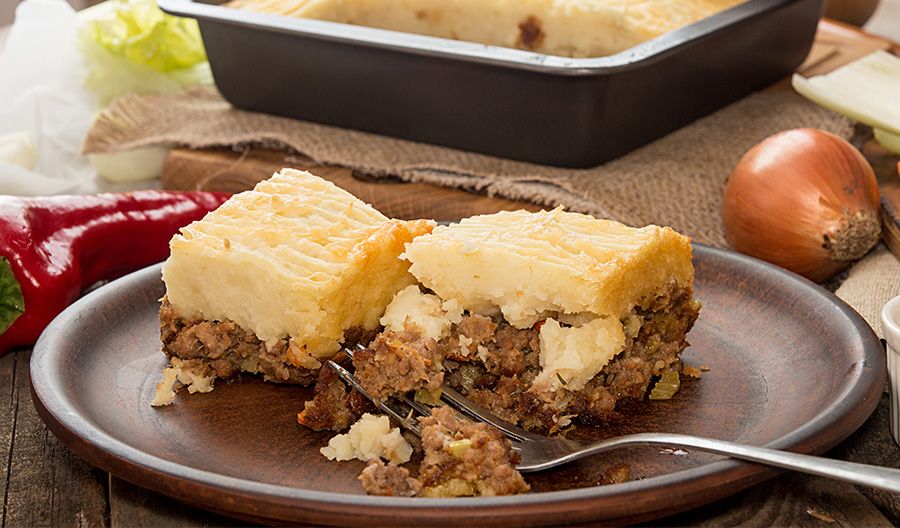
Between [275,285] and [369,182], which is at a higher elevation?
[275,285]

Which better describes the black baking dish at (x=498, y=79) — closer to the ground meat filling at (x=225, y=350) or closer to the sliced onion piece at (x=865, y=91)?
the sliced onion piece at (x=865, y=91)

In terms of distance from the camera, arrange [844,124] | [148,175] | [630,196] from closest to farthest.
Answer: [630,196]
[844,124]
[148,175]

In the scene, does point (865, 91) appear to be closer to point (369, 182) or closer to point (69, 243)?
point (369, 182)

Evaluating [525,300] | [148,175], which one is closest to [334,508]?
[525,300]

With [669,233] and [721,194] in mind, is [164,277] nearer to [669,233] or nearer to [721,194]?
[669,233]

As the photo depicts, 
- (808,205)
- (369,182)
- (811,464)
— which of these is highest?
(811,464)

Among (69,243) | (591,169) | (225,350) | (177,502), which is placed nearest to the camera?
(177,502)

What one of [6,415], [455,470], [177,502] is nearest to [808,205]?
Result: [455,470]
